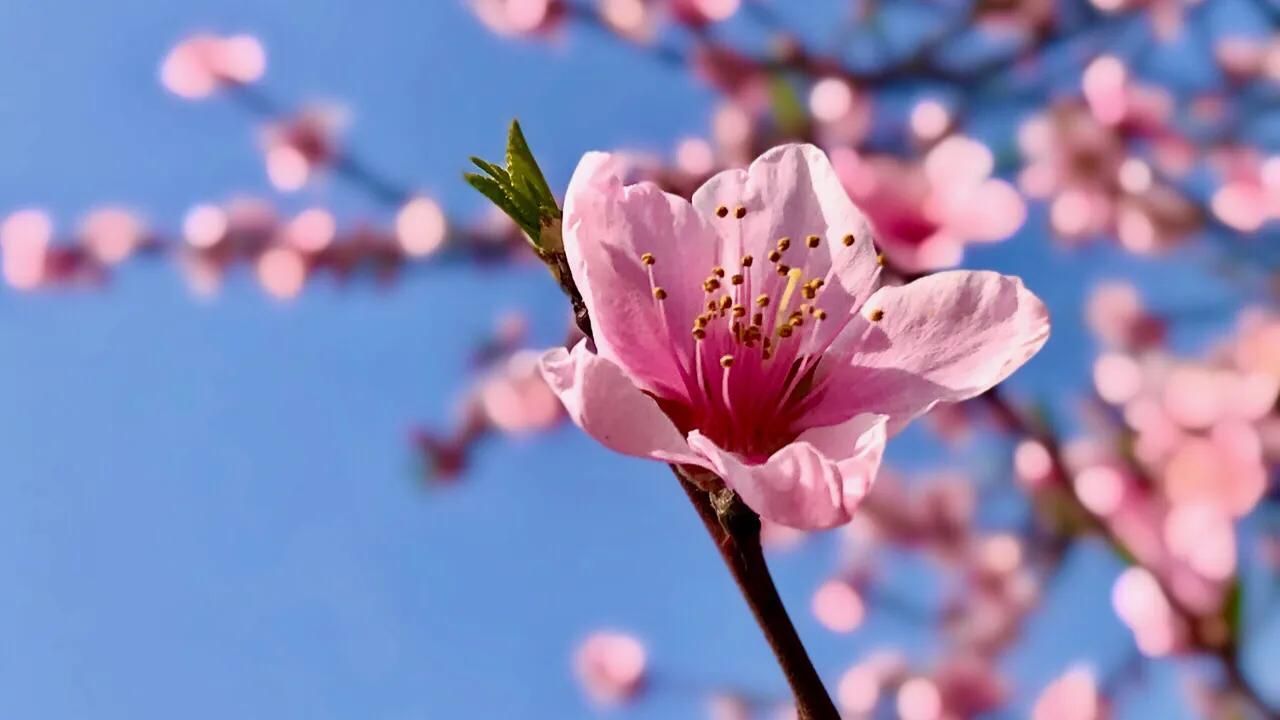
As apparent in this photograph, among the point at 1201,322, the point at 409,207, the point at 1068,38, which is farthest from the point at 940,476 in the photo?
the point at 409,207

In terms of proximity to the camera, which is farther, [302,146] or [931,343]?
[302,146]

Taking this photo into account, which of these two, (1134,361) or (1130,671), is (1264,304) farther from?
(1130,671)

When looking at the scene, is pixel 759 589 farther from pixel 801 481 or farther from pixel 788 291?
pixel 788 291

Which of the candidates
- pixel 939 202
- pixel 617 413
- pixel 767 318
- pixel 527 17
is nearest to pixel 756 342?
pixel 767 318

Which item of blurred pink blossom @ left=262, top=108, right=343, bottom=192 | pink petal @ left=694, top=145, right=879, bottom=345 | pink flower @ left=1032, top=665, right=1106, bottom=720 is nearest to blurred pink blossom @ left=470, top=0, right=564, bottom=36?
blurred pink blossom @ left=262, top=108, right=343, bottom=192

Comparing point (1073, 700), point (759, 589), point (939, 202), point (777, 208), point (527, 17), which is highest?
point (527, 17)

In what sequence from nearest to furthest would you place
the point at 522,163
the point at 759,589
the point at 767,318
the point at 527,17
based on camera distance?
the point at 759,589, the point at 522,163, the point at 767,318, the point at 527,17
